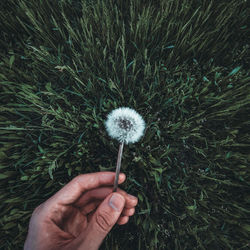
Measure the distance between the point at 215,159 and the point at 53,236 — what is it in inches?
45.9

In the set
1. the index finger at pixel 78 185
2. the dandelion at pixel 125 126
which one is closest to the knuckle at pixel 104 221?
the index finger at pixel 78 185

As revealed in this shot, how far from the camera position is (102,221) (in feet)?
3.13

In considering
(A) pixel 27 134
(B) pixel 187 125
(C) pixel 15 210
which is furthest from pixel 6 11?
(B) pixel 187 125

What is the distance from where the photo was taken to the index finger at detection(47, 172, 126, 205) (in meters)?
1.09

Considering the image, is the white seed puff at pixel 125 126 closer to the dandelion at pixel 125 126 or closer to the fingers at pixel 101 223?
the dandelion at pixel 125 126

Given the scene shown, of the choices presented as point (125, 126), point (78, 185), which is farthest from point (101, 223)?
point (125, 126)

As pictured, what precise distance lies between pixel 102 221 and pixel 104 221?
0.5 inches

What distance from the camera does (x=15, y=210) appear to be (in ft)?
3.89

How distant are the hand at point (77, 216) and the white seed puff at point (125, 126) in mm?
270

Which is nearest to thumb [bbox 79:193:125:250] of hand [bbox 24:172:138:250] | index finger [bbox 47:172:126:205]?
hand [bbox 24:172:138:250]

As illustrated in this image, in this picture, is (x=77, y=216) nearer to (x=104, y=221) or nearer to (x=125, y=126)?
(x=104, y=221)

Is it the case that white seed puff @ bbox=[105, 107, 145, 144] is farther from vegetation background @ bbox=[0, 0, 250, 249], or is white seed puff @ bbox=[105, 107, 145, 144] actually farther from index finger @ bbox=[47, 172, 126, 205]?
index finger @ bbox=[47, 172, 126, 205]

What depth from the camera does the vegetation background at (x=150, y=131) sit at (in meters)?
1.21

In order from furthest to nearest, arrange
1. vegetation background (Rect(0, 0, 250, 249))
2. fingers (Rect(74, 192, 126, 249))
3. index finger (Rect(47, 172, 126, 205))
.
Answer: vegetation background (Rect(0, 0, 250, 249)) → index finger (Rect(47, 172, 126, 205)) → fingers (Rect(74, 192, 126, 249))
